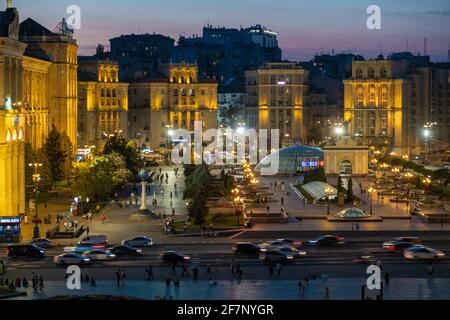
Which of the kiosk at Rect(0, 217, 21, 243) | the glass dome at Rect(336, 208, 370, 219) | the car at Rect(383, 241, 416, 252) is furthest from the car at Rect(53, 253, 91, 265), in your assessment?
the glass dome at Rect(336, 208, 370, 219)

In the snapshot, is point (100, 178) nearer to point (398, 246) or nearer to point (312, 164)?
point (398, 246)

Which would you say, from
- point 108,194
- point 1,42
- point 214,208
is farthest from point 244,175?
point 1,42

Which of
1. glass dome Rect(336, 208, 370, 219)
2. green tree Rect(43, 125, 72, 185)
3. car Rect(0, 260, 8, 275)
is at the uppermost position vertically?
green tree Rect(43, 125, 72, 185)

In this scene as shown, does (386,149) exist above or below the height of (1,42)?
below

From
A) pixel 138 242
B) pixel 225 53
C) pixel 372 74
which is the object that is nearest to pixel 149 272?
pixel 138 242

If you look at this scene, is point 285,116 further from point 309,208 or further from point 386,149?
point 309,208

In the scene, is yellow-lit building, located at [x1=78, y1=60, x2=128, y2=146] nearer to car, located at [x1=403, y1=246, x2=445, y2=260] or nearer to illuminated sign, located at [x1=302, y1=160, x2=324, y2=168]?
illuminated sign, located at [x1=302, y1=160, x2=324, y2=168]

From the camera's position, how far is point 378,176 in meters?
75.2

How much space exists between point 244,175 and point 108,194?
15291 mm

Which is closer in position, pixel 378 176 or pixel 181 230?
pixel 181 230

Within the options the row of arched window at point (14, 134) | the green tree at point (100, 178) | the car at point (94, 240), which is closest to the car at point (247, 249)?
the car at point (94, 240)

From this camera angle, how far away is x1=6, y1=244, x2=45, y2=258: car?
39.5m

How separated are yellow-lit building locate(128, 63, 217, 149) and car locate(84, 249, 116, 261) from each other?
67527 millimetres

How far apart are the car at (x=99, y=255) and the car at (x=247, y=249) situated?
4228 mm
